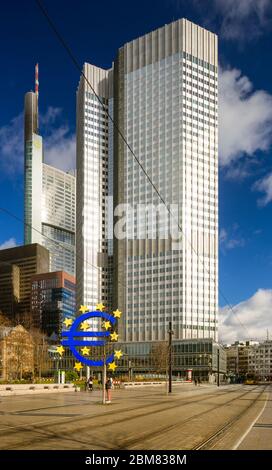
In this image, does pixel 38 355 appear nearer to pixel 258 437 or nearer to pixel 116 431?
pixel 116 431

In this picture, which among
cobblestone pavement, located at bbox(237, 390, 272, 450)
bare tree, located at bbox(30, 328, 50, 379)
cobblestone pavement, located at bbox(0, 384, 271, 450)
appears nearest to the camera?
cobblestone pavement, located at bbox(237, 390, 272, 450)

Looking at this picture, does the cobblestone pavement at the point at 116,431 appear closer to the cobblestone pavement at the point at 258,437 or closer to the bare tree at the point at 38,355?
the cobblestone pavement at the point at 258,437

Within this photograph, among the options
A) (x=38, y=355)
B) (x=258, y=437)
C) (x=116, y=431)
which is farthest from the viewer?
(x=38, y=355)

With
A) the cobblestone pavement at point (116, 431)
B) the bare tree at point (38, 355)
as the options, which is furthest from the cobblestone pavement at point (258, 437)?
the bare tree at point (38, 355)

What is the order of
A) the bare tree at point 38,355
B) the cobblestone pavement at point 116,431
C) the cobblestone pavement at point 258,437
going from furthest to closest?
the bare tree at point 38,355 → the cobblestone pavement at point 116,431 → the cobblestone pavement at point 258,437

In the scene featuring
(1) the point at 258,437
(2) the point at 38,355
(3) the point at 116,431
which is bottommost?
(2) the point at 38,355

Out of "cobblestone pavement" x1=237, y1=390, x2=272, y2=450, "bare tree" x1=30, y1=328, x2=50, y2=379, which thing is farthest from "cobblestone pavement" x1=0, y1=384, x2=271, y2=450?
"bare tree" x1=30, y1=328, x2=50, y2=379

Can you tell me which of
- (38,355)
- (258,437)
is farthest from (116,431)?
(38,355)

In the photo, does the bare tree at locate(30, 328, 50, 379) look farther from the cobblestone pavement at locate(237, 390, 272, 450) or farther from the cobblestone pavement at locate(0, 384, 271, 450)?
the cobblestone pavement at locate(237, 390, 272, 450)
